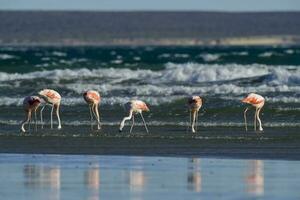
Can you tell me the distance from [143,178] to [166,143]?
17.1 feet

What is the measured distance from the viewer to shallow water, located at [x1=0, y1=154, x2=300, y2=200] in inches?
596

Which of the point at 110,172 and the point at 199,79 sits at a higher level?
the point at 199,79

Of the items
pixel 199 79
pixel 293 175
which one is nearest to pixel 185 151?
pixel 293 175

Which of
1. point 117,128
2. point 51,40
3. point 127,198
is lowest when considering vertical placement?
point 127,198

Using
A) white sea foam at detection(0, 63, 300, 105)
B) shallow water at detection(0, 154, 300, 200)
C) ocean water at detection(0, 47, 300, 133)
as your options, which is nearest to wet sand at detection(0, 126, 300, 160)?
shallow water at detection(0, 154, 300, 200)

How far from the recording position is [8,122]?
26.9 metres

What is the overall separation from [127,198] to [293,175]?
3.06m

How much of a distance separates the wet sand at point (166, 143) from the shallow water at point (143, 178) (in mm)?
942

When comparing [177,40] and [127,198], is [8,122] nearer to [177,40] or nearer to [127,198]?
[127,198]

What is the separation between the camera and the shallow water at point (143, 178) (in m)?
15.1

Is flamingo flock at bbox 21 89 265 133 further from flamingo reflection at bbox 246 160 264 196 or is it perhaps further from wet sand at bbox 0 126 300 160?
flamingo reflection at bbox 246 160 264 196

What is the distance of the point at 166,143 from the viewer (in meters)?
21.9

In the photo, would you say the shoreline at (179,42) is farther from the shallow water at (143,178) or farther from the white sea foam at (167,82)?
the shallow water at (143,178)

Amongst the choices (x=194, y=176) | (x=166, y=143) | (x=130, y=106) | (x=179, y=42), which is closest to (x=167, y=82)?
(x=130, y=106)
